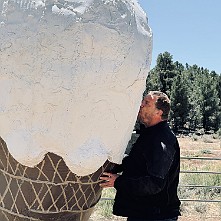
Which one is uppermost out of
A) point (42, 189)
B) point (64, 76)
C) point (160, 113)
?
point (64, 76)

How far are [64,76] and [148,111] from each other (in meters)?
0.81

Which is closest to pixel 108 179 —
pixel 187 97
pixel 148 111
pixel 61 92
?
pixel 148 111

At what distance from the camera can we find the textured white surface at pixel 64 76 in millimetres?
2279

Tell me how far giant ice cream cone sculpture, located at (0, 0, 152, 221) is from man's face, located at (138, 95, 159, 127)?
0.36m

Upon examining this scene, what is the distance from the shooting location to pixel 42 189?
2.49 meters

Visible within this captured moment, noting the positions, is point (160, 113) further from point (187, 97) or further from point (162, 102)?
point (187, 97)

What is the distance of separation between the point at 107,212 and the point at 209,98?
3904 cm

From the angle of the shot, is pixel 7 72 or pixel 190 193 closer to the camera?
pixel 7 72

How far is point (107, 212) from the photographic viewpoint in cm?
765

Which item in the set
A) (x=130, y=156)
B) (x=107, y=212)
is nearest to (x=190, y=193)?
(x=107, y=212)

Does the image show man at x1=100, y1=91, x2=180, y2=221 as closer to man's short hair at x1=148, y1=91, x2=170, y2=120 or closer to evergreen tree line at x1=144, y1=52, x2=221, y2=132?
man's short hair at x1=148, y1=91, x2=170, y2=120

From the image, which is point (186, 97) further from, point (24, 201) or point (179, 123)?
point (24, 201)

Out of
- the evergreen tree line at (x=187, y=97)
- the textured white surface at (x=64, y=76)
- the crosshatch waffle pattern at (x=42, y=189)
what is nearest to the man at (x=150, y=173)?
the crosshatch waffle pattern at (x=42, y=189)

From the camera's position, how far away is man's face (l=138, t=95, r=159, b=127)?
114 inches
